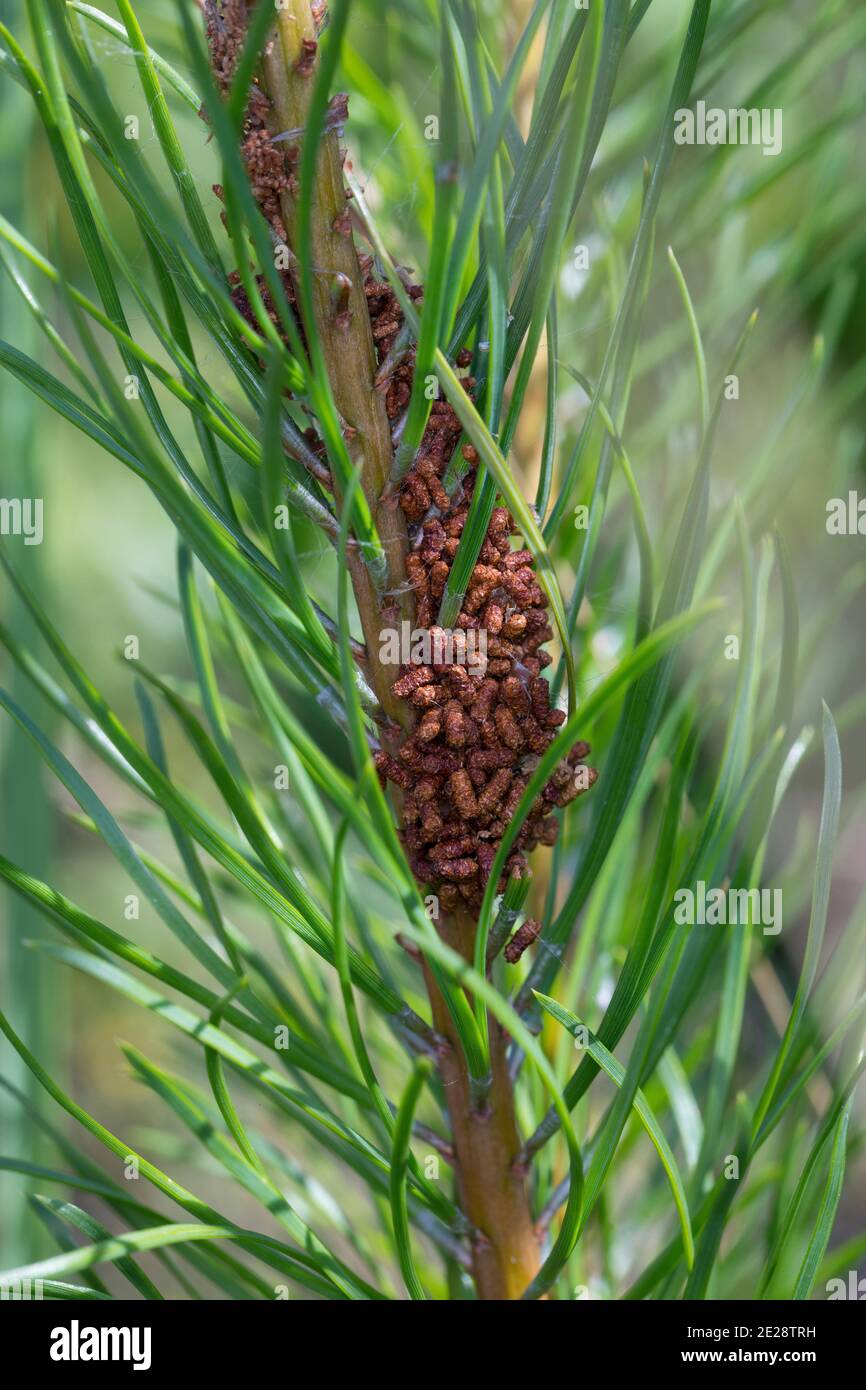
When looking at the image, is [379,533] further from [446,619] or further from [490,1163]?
[490,1163]

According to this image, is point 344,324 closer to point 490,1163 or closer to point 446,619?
point 446,619

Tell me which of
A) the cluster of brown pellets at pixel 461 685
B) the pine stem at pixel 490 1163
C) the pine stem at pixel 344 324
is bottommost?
the pine stem at pixel 490 1163

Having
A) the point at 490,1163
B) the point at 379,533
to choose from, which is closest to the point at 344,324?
the point at 379,533

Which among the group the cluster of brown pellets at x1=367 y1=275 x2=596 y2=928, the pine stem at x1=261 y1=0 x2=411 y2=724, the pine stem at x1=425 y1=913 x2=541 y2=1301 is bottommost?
the pine stem at x1=425 y1=913 x2=541 y2=1301

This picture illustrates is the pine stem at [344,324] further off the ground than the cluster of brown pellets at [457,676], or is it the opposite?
the pine stem at [344,324]

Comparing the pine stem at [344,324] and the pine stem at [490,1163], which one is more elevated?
Answer: the pine stem at [344,324]

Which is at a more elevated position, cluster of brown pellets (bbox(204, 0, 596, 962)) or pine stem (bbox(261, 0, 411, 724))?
pine stem (bbox(261, 0, 411, 724))

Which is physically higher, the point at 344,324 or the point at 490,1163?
the point at 344,324
